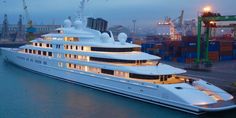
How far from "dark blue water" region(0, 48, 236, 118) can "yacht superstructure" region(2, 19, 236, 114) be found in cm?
74

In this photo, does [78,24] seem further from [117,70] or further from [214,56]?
[214,56]

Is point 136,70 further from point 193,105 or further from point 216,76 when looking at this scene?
point 216,76

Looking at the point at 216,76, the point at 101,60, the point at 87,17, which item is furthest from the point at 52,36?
the point at 216,76

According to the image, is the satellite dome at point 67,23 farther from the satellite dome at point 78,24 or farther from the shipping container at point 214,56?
the shipping container at point 214,56

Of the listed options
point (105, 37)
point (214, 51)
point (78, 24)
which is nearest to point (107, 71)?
point (105, 37)

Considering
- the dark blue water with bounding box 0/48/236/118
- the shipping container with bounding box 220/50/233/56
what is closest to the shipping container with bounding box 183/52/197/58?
the shipping container with bounding box 220/50/233/56

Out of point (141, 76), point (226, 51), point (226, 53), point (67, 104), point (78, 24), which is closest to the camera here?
point (67, 104)

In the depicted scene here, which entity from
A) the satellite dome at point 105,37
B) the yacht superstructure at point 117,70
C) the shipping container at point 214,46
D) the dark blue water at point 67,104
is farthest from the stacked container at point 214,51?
the dark blue water at point 67,104

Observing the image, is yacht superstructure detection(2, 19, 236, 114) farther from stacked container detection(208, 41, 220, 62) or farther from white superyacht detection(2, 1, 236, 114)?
stacked container detection(208, 41, 220, 62)

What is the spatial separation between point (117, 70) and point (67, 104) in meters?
4.97

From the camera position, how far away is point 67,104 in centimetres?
2409

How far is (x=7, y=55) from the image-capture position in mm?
45375

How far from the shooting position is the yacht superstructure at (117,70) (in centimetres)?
2198

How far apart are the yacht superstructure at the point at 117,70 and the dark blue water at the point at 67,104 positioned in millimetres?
736
